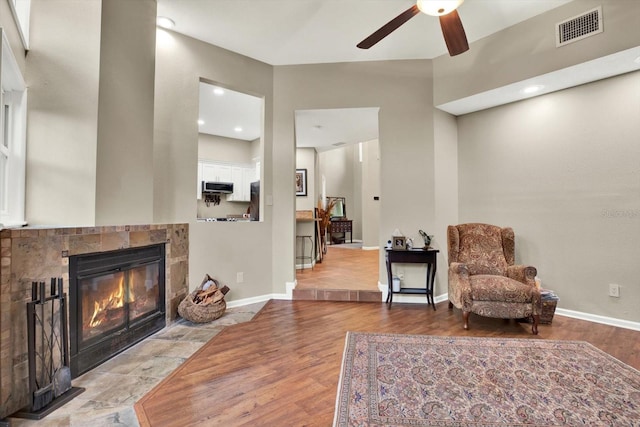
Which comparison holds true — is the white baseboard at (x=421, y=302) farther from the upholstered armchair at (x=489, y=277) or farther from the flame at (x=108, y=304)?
the flame at (x=108, y=304)

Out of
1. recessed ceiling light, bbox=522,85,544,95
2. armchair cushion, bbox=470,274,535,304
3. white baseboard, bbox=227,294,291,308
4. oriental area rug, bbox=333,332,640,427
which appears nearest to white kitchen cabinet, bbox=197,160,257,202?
white baseboard, bbox=227,294,291,308

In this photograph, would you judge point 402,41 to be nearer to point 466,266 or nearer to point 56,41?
point 466,266

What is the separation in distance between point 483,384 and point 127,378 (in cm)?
244

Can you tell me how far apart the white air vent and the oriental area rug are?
2.89 meters

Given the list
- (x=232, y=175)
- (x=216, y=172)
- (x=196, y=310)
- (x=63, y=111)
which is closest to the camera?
(x=63, y=111)

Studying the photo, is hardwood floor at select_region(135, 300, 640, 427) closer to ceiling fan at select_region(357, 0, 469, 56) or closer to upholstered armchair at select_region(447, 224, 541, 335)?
upholstered armchair at select_region(447, 224, 541, 335)

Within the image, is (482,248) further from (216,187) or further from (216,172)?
(216,172)

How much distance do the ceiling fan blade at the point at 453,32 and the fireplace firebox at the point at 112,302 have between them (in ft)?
10.8

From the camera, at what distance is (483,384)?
1.99 meters

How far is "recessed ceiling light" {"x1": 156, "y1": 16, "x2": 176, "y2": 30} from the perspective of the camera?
10.3ft

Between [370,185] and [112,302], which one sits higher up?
[370,185]

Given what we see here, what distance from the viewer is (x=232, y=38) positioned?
350 cm

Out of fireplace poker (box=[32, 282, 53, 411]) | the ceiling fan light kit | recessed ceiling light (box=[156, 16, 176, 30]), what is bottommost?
fireplace poker (box=[32, 282, 53, 411])

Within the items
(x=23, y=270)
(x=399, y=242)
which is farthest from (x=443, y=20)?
(x=23, y=270)
